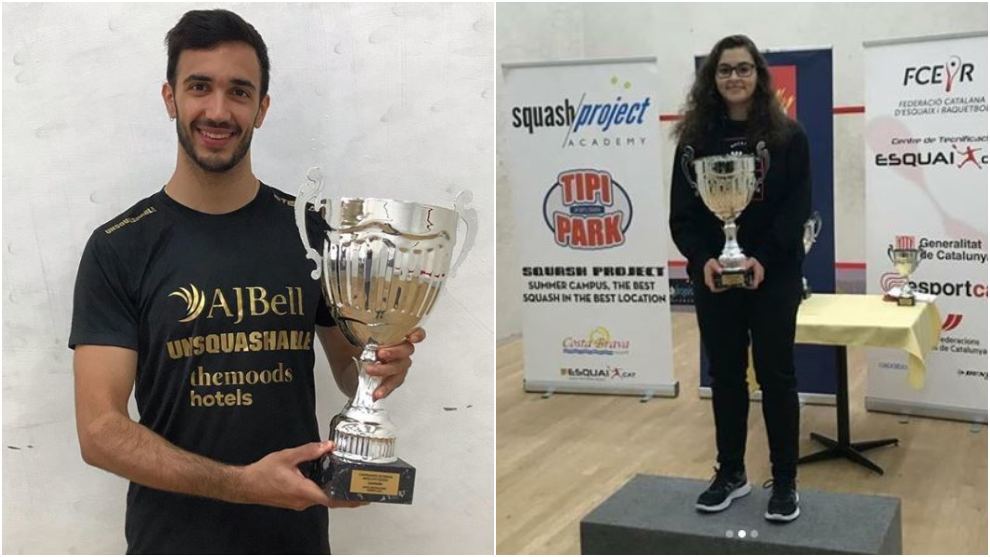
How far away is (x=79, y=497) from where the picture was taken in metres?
1.94

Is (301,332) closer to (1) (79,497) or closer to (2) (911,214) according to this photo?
(1) (79,497)

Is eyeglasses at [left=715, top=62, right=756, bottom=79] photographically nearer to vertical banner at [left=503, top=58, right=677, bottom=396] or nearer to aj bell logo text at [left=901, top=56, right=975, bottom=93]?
aj bell logo text at [left=901, top=56, right=975, bottom=93]

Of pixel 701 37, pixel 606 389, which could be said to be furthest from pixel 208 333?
pixel 701 37

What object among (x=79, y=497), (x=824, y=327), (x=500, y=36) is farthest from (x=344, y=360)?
(x=500, y=36)

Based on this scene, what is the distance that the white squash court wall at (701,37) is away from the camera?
262 inches

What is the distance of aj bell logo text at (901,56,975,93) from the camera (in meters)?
4.33

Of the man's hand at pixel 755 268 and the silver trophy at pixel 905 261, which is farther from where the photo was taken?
the silver trophy at pixel 905 261

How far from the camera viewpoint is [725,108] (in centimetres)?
257

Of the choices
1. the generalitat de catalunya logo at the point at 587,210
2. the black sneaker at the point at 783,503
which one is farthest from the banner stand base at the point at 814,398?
the black sneaker at the point at 783,503

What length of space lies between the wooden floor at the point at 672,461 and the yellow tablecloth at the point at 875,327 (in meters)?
0.42

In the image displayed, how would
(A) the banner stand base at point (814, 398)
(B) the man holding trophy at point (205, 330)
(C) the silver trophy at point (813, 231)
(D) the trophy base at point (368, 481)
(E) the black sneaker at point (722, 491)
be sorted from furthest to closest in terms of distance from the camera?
1. (A) the banner stand base at point (814, 398)
2. (C) the silver trophy at point (813, 231)
3. (E) the black sneaker at point (722, 491)
4. (B) the man holding trophy at point (205, 330)
5. (D) the trophy base at point (368, 481)

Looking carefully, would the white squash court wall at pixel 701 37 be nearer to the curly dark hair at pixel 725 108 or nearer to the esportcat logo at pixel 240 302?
the curly dark hair at pixel 725 108

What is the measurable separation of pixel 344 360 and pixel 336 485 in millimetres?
423

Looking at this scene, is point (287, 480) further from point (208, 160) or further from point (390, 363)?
point (208, 160)
